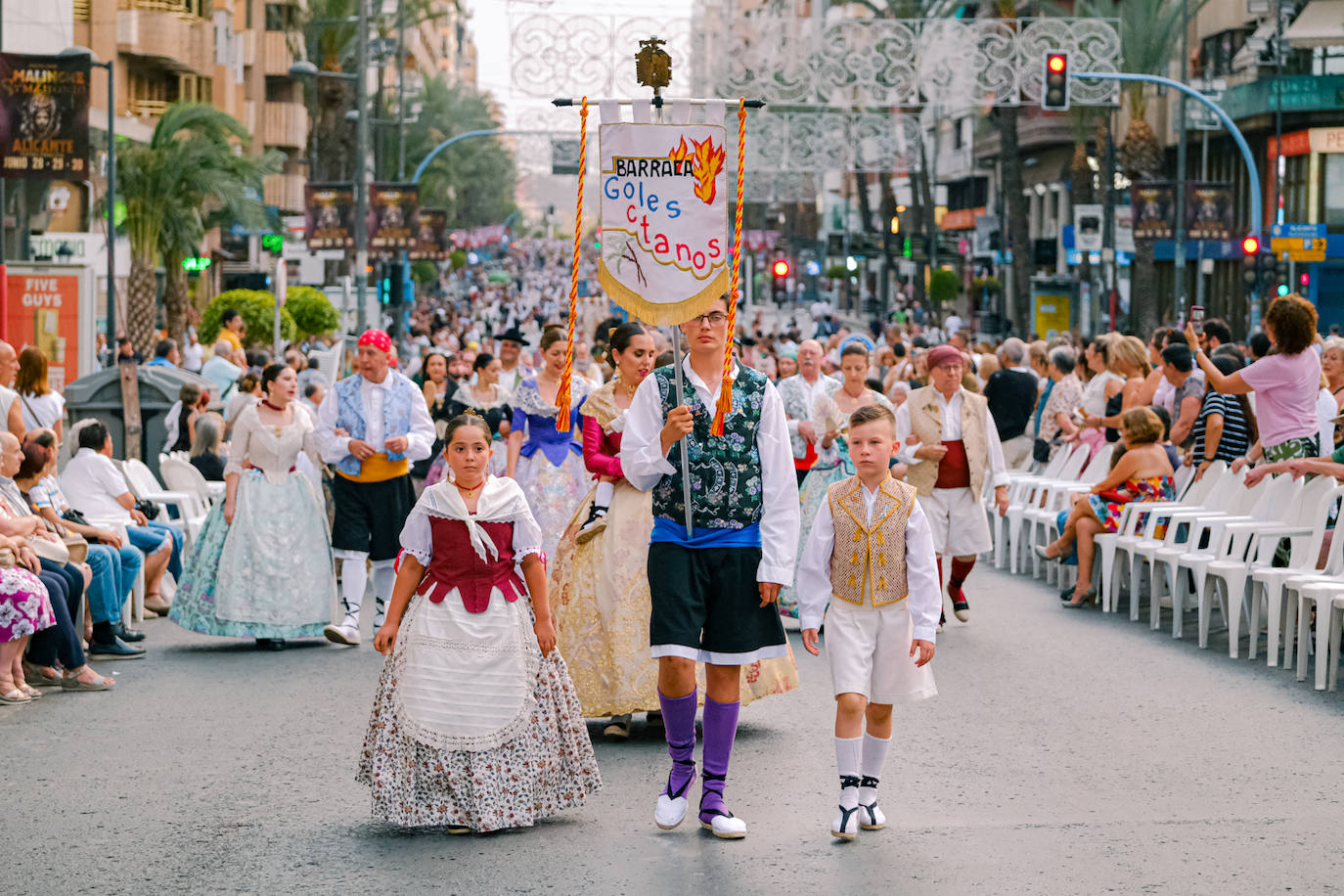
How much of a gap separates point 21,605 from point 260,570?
2298mm

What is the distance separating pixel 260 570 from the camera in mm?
12422

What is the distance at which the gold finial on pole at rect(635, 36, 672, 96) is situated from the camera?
24.6ft

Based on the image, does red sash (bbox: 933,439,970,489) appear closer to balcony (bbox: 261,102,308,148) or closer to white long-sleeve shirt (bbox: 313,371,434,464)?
white long-sleeve shirt (bbox: 313,371,434,464)

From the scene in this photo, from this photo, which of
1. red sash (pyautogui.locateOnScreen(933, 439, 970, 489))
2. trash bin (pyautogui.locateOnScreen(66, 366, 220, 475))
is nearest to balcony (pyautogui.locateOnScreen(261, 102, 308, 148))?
trash bin (pyautogui.locateOnScreen(66, 366, 220, 475))

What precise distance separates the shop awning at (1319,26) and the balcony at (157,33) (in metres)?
28.3

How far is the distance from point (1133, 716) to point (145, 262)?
34362 mm

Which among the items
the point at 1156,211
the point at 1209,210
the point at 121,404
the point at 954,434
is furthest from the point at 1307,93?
the point at 954,434

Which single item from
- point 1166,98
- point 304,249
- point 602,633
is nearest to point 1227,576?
point 602,633

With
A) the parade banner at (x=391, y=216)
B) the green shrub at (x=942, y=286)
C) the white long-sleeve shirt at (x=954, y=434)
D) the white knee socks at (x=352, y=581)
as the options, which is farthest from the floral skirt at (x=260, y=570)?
the green shrub at (x=942, y=286)

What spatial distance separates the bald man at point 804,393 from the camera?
13.2 meters

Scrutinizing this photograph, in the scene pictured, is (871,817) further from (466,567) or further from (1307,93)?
(1307,93)

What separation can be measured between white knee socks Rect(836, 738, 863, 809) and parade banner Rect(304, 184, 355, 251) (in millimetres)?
36057

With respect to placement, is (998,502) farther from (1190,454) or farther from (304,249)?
(304,249)

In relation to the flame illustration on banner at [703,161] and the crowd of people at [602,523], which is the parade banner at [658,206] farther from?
the crowd of people at [602,523]
